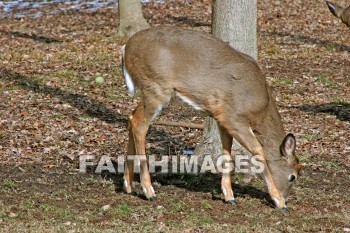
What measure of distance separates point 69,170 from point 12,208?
59.6 inches

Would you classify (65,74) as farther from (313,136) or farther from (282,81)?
(313,136)

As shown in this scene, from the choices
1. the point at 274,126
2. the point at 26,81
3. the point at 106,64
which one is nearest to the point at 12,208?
the point at 274,126

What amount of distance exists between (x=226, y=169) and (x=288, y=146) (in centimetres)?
68

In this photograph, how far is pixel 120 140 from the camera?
30.1 feet

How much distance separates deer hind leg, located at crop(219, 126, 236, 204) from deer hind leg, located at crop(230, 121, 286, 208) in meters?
0.28

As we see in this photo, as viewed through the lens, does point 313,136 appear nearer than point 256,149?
No

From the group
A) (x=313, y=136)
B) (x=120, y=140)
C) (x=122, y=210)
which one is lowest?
(x=313, y=136)

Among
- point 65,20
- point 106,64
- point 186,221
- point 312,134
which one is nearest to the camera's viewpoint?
point 186,221

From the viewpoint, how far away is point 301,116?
10406mm

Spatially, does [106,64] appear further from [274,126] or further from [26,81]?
[274,126]

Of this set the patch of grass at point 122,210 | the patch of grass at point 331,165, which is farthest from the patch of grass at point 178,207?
the patch of grass at point 331,165

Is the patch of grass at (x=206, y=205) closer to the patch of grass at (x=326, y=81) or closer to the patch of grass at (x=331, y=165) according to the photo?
the patch of grass at (x=331, y=165)

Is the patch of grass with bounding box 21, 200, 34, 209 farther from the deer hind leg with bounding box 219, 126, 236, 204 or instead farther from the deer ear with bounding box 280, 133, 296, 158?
the deer ear with bounding box 280, 133, 296, 158

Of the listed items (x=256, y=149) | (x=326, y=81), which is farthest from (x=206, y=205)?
(x=326, y=81)
